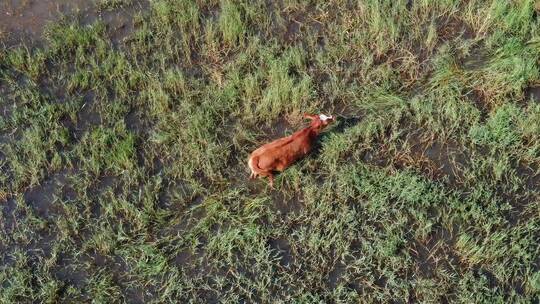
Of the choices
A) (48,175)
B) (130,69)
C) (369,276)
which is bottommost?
(369,276)

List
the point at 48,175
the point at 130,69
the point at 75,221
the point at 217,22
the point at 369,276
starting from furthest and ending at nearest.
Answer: the point at 217,22, the point at 130,69, the point at 48,175, the point at 75,221, the point at 369,276

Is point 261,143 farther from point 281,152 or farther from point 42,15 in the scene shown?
point 42,15

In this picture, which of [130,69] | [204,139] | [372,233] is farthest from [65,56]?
[372,233]

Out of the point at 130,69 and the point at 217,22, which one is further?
the point at 217,22

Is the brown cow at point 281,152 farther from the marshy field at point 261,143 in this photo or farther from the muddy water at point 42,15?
the muddy water at point 42,15

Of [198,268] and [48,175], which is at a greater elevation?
[48,175]

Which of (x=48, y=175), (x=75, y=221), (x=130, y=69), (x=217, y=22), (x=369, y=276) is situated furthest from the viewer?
(x=217, y=22)

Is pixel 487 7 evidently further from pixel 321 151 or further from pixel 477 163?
pixel 321 151

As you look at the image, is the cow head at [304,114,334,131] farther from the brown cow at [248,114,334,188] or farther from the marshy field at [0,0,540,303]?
the marshy field at [0,0,540,303]
